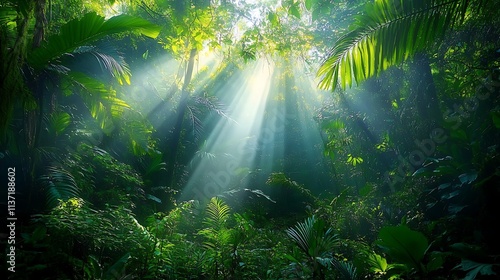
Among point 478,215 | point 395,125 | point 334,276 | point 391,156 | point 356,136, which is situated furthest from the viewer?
point 356,136

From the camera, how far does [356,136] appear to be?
8406mm

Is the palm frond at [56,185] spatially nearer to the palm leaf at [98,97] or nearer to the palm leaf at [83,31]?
the palm leaf at [98,97]

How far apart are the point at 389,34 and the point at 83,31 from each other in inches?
147

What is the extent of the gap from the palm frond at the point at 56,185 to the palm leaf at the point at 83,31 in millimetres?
1644

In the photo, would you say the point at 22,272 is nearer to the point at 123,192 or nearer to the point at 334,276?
the point at 334,276

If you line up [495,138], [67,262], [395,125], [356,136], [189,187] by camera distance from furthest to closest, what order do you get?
[189,187] < [356,136] < [395,125] < [495,138] < [67,262]

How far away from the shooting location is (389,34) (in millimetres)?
2631

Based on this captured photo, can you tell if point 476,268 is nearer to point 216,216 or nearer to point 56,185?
point 216,216

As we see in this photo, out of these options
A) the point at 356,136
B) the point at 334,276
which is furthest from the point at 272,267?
the point at 356,136

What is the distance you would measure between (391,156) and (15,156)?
7692 millimetres

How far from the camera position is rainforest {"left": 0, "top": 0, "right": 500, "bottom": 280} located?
3002 millimetres

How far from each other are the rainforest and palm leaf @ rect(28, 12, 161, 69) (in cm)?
2

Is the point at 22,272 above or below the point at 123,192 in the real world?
above

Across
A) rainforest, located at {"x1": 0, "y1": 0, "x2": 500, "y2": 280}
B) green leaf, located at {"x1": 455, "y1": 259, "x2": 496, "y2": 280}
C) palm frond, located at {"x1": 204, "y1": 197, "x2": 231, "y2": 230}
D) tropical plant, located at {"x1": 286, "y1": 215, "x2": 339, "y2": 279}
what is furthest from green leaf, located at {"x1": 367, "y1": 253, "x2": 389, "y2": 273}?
palm frond, located at {"x1": 204, "y1": 197, "x2": 231, "y2": 230}
